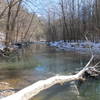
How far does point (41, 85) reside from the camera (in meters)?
6.53

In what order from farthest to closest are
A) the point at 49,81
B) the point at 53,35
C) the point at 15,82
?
the point at 53,35 < the point at 15,82 < the point at 49,81

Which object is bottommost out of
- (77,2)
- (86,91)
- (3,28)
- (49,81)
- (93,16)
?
(86,91)

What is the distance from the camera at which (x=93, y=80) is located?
11.0m

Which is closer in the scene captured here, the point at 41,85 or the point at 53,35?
the point at 41,85

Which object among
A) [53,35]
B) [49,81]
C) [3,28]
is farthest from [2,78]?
[53,35]

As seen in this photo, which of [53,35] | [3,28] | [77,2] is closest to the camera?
[3,28]

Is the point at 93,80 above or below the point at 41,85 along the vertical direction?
below

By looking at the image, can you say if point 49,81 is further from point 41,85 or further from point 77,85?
point 77,85

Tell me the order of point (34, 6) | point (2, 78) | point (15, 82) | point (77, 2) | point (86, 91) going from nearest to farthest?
point (86, 91), point (15, 82), point (2, 78), point (34, 6), point (77, 2)

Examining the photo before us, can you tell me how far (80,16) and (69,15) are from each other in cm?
258

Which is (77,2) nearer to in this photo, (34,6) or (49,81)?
(34,6)

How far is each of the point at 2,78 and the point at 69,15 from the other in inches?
1403

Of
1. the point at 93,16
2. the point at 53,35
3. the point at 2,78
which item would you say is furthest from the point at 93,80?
the point at 53,35

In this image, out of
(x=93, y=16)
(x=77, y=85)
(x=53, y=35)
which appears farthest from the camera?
(x=53, y=35)
